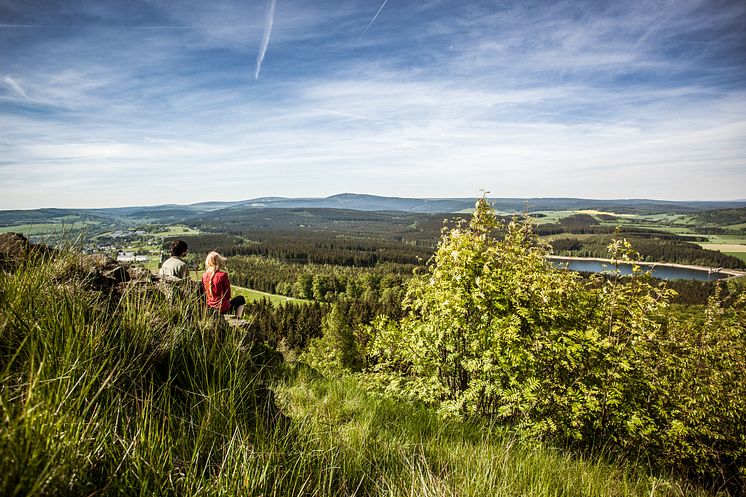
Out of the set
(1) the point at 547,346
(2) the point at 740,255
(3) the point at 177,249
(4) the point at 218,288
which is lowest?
(2) the point at 740,255

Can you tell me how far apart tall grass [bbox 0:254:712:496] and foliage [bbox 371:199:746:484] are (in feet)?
12.3

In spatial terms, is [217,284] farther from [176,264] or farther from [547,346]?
[547,346]

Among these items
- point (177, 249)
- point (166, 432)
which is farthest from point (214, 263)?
point (166, 432)

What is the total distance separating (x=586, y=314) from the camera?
31.5 ft

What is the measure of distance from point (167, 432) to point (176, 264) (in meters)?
6.59

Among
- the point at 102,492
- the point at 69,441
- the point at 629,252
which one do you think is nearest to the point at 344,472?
the point at 102,492

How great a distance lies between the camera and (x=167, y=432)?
7.25 ft

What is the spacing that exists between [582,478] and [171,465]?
3.60 metres

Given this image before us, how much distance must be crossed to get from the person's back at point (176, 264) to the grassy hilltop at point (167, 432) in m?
3.27

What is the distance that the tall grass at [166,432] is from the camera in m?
1.68

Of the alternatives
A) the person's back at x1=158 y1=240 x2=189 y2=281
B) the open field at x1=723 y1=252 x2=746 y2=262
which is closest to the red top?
the person's back at x1=158 y1=240 x2=189 y2=281

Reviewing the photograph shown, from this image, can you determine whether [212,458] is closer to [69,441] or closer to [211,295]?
[69,441]

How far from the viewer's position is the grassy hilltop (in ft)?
5.54

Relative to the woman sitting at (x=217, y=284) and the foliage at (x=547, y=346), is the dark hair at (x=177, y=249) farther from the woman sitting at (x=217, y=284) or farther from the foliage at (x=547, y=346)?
the foliage at (x=547, y=346)
